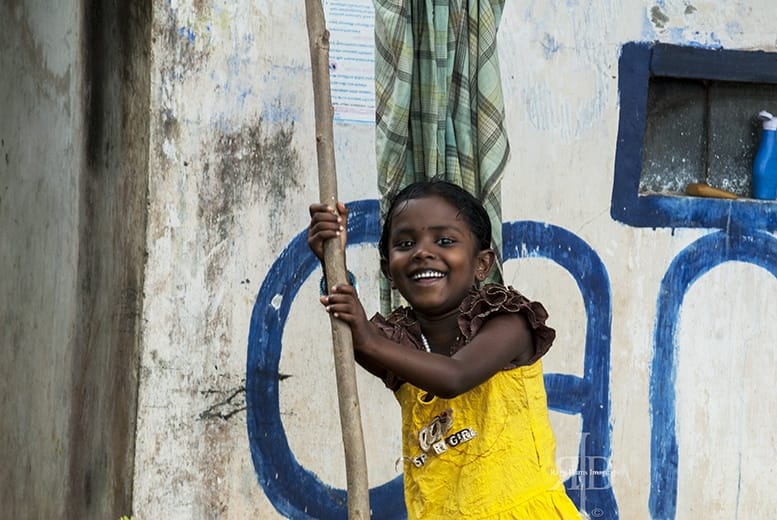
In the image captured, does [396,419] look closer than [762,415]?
Yes

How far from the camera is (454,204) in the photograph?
128 inches

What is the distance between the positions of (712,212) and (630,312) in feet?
1.65

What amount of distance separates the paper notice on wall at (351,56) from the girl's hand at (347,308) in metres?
1.89

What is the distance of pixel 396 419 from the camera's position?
4.79 m

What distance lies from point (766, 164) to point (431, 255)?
8.30ft

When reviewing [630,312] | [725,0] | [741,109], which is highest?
[725,0]

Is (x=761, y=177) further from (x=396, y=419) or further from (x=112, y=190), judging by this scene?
(x=112, y=190)

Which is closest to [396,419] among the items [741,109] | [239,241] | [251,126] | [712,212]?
[239,241]

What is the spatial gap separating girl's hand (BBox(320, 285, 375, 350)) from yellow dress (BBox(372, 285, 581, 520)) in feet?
0.97

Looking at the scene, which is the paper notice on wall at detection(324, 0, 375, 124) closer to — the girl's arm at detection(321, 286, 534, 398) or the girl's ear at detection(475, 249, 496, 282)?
the girl's ear at detection(475, 249, 496, 282)

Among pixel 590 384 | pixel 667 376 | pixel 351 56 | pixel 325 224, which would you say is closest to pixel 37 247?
pixel 351 56

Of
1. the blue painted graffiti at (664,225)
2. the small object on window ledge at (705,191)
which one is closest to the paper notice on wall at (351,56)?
the blue painted graffiti at (664,225)

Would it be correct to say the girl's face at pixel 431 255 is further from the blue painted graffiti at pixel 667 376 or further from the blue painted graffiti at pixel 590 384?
the blue painted graffiti at pixel 667 376

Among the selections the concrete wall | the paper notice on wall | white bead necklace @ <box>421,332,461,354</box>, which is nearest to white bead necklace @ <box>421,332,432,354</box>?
white bead necklace @ <box>421,332,461,354</box>
